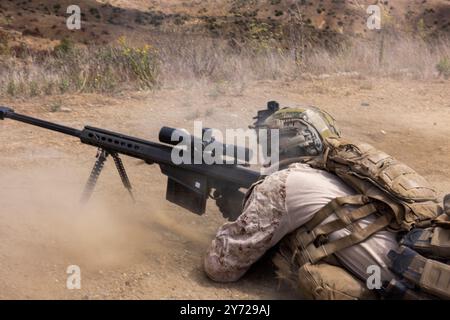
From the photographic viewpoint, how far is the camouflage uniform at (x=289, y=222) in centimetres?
312

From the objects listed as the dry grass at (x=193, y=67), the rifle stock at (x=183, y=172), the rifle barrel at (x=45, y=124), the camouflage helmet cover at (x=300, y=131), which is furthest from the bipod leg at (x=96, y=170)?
the dry grass at (x=193, y=67)

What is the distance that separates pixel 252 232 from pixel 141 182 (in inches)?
96.3

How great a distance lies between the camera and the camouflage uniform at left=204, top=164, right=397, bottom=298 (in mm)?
3115

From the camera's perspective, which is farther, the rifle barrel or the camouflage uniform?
the rifle barrel

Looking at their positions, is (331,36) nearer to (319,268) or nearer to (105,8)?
(105,8)

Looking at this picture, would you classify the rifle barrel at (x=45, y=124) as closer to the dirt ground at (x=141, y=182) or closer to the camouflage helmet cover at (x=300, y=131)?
the dirt ground at (x=141, y=182)

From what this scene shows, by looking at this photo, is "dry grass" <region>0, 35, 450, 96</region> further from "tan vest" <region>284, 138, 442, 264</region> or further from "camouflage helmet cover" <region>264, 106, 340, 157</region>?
"tan vest" <region>284, 138, 442, 264</region>

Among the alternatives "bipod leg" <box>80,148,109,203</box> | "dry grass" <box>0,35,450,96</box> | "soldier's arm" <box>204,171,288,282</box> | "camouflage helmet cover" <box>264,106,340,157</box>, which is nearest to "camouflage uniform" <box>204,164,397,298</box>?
"soldier's arm" <box>204,171,288,282</box>

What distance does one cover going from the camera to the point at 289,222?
3.29 meters

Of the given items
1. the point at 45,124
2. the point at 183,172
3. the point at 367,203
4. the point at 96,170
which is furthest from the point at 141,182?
the point at 367,203

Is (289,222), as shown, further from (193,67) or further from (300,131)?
(193,67)

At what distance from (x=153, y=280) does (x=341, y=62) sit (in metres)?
8.47

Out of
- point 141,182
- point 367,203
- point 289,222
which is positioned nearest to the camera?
A: point 367,203

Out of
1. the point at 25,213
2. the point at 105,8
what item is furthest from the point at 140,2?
the point at 25,213
